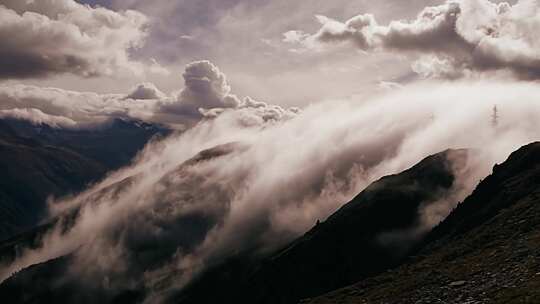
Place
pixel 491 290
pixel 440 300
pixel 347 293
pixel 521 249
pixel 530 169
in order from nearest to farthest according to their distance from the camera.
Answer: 1. pixel 491 290
2. pixel 440 300
3. pixel 521 249
4. pixel 347 293
5. pixel 530 169

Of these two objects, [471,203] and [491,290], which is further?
[471,203]

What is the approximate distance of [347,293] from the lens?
116m

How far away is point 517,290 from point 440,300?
15.6 m

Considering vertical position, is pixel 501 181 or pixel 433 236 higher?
pixel 501 181

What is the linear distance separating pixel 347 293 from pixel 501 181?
364 ft

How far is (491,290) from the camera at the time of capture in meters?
63.4

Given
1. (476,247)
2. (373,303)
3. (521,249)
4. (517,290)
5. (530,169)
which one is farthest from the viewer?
(530,169)

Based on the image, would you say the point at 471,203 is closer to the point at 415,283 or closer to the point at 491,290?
the point at 415,283

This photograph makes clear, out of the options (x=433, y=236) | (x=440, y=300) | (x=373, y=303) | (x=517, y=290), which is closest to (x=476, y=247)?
(x=373, y=303)

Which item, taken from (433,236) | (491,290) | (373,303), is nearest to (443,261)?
(373,303)

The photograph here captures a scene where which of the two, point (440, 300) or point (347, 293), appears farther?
point (347, 293)

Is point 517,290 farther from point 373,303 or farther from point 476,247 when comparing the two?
point 476,247

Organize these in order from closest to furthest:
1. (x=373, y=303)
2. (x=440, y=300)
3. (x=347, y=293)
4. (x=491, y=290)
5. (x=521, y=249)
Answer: (x=491, y=290) → (x=440, y=300) → (x=521, y=249) → (x=373, y=303) → (x=347, y=293)

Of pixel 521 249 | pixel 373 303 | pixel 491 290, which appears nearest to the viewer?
pixel 491 290
